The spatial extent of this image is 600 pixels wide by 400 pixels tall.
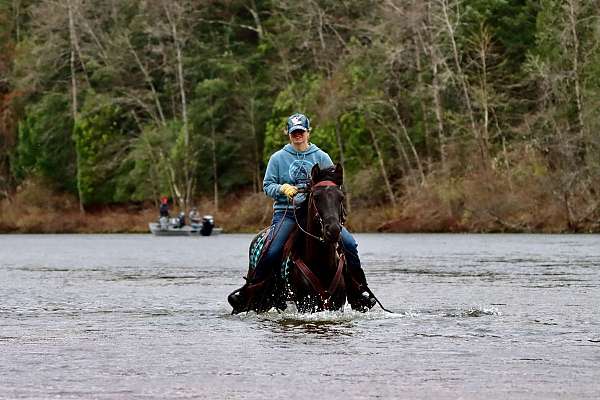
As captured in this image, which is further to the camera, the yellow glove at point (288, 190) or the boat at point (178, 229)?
the boat at point (178, 229)

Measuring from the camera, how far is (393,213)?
67.2 metres

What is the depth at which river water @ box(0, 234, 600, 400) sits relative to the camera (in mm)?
9727

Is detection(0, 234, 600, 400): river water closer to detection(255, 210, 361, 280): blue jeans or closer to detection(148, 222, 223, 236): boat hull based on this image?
detection(255, 210, 361, 280): blue jeans

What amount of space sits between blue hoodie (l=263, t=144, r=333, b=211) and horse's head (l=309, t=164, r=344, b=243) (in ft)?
1.53

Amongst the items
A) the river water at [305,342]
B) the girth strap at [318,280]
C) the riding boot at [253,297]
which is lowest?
the river water at [305,342]

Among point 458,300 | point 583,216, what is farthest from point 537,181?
point 458,300

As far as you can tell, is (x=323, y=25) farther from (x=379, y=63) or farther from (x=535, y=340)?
(x=535, y=340)

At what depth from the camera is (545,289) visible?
2066cm

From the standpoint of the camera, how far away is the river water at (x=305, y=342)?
9727 mm

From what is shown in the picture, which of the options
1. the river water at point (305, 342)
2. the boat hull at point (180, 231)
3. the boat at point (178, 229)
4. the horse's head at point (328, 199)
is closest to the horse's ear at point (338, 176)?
the horse's head at point (328, 199)

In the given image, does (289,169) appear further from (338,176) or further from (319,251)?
(319,251)

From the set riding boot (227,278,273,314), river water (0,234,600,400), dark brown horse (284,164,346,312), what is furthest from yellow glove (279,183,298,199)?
river water (0,234,600,400)

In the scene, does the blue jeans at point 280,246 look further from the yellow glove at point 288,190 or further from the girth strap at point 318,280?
the yellow glove at point 288,190

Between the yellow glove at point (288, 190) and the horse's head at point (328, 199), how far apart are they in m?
0.26
